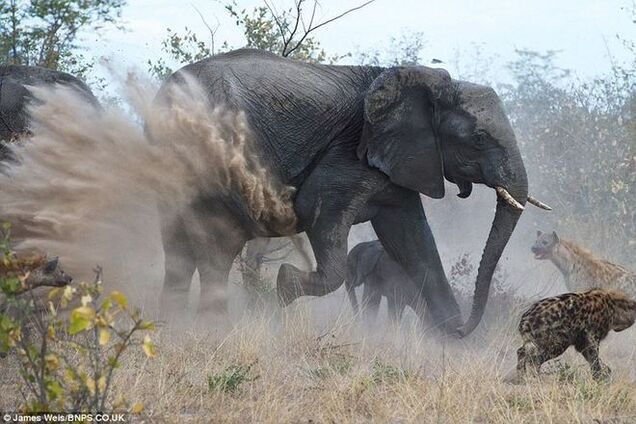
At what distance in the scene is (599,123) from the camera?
882 inches

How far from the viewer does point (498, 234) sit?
35.6ft

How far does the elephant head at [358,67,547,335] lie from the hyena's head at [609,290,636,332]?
194 centimetres

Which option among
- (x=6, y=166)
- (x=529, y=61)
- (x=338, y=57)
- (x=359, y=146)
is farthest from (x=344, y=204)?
(x=529, y=61)

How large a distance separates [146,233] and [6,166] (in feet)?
5.17

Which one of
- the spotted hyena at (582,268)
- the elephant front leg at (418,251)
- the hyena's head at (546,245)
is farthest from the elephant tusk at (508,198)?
the hyena's head at (546,245)

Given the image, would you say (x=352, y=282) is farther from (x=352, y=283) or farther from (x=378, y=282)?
(x=378, y=282)

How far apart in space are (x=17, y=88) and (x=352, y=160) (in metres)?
5.17

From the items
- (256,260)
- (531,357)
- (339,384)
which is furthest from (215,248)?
(531,357)

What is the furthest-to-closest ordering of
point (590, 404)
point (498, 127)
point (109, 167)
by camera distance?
point (109, 167), point (498, 127), point (590, 404)

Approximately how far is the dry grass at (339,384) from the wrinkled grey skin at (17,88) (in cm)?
482

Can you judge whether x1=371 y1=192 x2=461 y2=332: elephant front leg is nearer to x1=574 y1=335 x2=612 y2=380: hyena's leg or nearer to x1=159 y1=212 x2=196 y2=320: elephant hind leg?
x1=159 y1=212 x2=196 y2=320: elephant hind leg

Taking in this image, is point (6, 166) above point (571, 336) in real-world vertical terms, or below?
above

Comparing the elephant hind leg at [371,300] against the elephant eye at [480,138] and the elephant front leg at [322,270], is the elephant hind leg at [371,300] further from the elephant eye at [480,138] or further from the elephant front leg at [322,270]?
the elephant eye at [480,138]

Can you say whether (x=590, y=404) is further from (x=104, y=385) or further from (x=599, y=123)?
(x=599, y=123)
